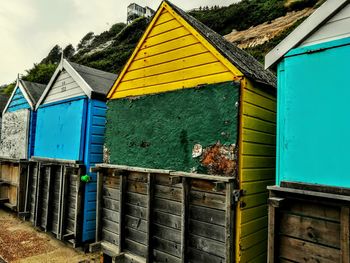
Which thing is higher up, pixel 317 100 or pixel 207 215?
pixel 317 100

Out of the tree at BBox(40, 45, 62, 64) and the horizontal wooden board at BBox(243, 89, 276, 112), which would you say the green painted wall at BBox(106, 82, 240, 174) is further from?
the tree at BBox(40, 45, 62, 64)

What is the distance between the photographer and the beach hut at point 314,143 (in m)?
3.09

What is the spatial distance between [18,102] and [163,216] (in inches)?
346

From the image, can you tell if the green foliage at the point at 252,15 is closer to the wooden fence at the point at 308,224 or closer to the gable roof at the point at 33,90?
the gable roof at the point at 33,90

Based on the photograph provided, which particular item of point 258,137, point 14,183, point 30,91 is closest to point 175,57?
point 258,137

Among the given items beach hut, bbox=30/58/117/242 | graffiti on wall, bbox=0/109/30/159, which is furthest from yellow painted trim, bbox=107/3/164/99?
graffiti on wall, bbox=0/109/30/159

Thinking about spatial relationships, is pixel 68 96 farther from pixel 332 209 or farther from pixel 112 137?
pixel 332 209

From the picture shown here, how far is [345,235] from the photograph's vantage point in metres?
2.92

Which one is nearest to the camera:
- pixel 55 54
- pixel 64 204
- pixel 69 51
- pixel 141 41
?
pixel 141 41

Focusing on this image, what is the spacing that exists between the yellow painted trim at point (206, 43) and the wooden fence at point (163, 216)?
1694 mm

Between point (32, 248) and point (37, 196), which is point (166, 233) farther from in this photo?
point (37, 196)

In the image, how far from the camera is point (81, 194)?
710 cm

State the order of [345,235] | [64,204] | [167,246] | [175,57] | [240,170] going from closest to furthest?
1. [345,235]
2. [240,170]
3. [167,246]
4. [175,57]
5. [64,204]

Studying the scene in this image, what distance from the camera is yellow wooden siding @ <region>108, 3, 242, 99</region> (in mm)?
4582
